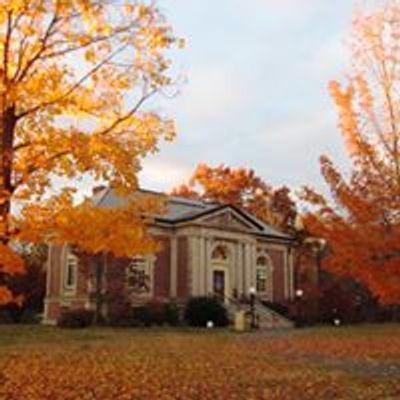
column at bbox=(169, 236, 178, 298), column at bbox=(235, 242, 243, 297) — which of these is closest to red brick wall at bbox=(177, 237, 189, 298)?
column at bbox=(169, 236, 178, 298)

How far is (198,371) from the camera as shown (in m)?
12.6

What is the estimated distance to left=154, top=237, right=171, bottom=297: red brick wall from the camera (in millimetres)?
38812

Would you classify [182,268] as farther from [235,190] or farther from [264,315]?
[235,190]

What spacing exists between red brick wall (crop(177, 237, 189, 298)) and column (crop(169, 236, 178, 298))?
0.66 ft

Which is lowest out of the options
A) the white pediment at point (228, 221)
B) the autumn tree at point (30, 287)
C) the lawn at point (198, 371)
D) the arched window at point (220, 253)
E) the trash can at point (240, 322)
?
the lawn at point (198, 371)

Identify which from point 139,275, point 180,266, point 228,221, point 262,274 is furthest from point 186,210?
point 139,275

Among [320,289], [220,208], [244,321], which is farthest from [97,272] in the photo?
[320,289]

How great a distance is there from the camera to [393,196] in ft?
43.5

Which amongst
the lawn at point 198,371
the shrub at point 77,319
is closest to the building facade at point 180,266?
the shrub at point 77,319

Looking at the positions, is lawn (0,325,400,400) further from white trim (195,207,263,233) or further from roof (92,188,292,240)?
white trim (195,207,263,233)

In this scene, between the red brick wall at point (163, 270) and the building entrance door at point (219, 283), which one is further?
the building entrance door at point (219, 283)

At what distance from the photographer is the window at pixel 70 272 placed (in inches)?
1528

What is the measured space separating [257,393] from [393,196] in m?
Answer: 5.81

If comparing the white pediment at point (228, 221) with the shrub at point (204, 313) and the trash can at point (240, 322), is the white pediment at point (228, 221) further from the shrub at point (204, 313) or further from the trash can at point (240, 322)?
the trash can at point (240, 322)
